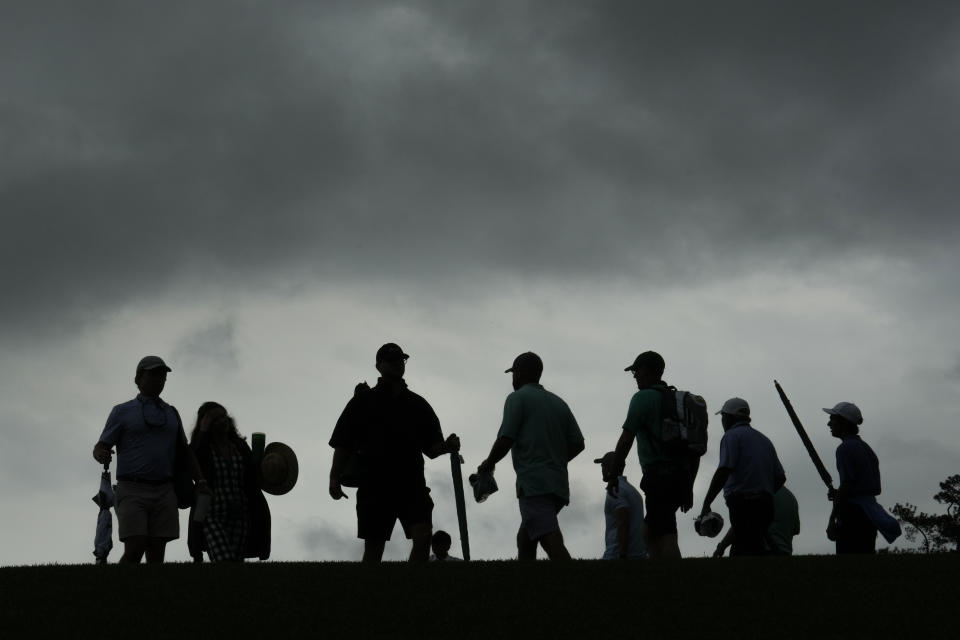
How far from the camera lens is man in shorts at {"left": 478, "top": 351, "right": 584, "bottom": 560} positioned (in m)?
12.6

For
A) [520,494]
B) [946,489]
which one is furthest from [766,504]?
[946,489]

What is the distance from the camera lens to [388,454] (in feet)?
42.3

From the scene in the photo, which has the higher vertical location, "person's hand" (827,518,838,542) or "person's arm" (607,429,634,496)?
"person's arm" (607,429,634,496)

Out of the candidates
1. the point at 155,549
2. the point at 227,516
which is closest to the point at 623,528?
the point at 227,516

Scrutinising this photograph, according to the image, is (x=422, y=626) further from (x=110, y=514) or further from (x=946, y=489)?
(x=946, y=489)

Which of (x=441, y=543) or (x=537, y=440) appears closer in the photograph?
(x=537, y=440)

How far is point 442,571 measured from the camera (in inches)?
455

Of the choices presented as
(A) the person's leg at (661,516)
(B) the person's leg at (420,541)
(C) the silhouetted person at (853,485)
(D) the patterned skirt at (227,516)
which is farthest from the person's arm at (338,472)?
(C) the silhouetted person at (853,485)

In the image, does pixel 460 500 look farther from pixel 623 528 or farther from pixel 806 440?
pixel 806 440

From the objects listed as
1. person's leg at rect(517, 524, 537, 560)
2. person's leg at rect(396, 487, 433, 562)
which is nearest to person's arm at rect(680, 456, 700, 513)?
person's leg at rect(517, 524, 537, 560)

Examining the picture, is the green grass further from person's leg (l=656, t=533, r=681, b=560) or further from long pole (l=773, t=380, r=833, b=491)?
long pole (l=773, t=380, r=833, b=491)

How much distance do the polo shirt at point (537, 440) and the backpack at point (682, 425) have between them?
0.88 metres

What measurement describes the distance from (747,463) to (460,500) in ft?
9.96

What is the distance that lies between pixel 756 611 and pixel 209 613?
145 inches
